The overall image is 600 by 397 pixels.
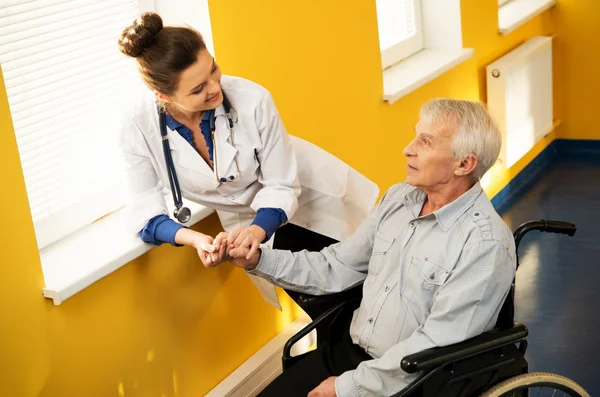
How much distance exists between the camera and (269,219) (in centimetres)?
239

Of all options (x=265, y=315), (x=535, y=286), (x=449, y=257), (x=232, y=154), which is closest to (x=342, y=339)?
(x=449, y=257)

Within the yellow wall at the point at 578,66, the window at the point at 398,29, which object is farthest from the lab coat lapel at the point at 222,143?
the yellow wall at the point at 578,66

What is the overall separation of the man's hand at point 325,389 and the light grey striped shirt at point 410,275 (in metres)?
0.02

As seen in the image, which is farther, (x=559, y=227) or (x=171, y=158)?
(x=171, y=158)

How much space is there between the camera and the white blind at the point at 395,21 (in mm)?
4027

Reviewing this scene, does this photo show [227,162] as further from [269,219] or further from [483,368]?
[483,368]

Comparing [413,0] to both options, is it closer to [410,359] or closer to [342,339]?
[342,339]

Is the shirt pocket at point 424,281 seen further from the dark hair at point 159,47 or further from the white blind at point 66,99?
the white blind at point 66,99

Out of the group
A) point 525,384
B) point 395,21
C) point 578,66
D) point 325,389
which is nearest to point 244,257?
point 325,389

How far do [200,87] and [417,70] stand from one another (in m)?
1.90

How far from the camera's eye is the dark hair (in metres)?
2.17

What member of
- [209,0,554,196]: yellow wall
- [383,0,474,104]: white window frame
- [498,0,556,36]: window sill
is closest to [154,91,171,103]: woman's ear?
[209,0,554,196]: yellow wall

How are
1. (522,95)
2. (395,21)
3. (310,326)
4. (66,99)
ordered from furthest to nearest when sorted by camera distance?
(522,95) < (395,21) < (66,99) < (310,326)

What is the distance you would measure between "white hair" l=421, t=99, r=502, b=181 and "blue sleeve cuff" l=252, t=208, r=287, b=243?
21.1 inches
